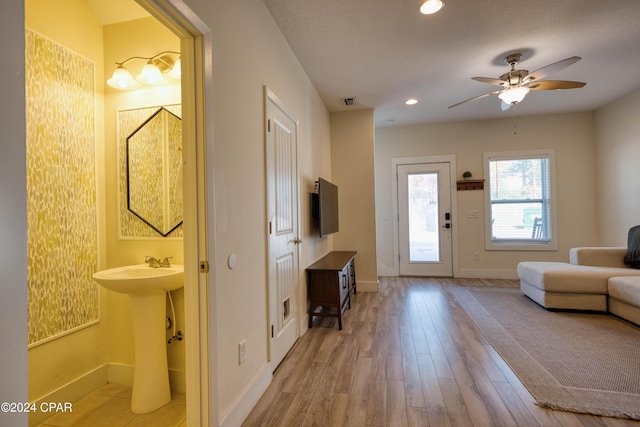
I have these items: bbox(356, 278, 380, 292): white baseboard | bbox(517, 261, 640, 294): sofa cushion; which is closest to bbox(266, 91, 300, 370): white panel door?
bbox(356, 278, 380, 292): white baseboard

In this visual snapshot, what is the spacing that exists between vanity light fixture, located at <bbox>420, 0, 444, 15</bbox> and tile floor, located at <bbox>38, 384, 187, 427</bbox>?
3.17 m

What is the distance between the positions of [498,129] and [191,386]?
5713 millimetres

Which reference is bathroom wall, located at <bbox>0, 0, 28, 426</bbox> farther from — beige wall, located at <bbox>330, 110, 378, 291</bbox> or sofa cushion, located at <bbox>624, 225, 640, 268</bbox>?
sofa cushion, located at <bbox>624, 225, 640, 268</bbox>

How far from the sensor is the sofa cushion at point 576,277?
3.13 meters

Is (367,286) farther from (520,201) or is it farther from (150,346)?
(150,346)

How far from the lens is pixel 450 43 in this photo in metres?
2.79

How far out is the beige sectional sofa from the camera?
289cm

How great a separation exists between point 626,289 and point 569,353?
1.11 m

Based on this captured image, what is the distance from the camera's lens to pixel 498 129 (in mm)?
5168

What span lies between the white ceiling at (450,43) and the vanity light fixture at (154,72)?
833mm

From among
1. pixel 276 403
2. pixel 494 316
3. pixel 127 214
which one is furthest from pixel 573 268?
pixel 127 214

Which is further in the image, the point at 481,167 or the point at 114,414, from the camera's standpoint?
the point at 481,167

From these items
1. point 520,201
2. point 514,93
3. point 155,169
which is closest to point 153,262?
point 155,169

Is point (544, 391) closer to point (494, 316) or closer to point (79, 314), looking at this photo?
point (494, 316)
